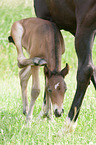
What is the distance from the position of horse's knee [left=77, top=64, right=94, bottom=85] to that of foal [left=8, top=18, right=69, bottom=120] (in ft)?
0.88

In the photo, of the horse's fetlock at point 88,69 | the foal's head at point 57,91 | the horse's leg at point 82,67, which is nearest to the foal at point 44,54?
the foal's head at point 57,91

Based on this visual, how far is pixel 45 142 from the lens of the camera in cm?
345

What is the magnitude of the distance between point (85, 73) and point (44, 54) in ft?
2.78

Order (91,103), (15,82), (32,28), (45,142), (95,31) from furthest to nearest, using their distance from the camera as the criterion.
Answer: (15,82) < (91,103) < (32,28) < (95,31) < (45,142)

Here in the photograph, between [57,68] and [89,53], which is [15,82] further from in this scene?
[89,53]

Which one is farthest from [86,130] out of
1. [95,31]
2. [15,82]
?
[15,82]

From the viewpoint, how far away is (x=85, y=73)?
150 inches

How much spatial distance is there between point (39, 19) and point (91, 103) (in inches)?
63.3

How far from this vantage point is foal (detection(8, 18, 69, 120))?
3979 mm

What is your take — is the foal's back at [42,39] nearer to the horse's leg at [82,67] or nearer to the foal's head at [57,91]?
the foal's head at [57,91]

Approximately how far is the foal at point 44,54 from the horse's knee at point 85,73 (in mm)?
268

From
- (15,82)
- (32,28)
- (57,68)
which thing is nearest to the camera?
(57,68)

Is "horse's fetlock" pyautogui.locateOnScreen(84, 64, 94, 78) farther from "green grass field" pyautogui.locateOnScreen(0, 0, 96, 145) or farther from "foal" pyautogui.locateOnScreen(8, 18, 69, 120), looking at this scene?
"green grass field" pyautogui.locateOnScreen(0, 0, 96, 145)

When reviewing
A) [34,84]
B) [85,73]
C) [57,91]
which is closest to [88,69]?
[85,73]
